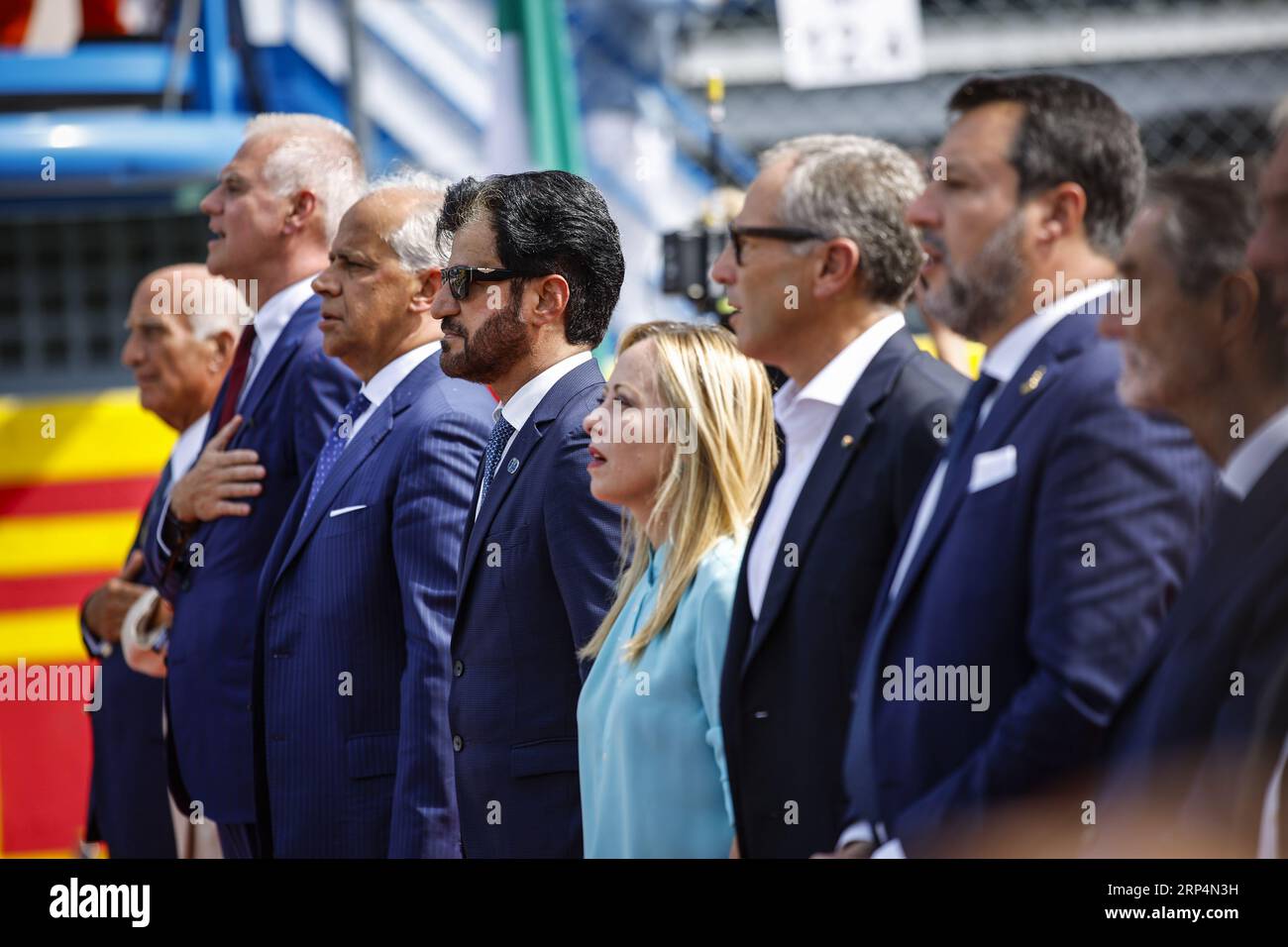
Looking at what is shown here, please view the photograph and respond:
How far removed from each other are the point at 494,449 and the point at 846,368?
2.50 feet

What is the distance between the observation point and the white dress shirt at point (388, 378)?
316 centimetres

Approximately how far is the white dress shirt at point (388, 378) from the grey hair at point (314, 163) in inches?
18.9

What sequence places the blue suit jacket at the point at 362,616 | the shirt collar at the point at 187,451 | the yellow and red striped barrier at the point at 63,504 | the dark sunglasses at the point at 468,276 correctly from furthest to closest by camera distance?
the yellow and red striped barrier at the point at 63,504 → the shirt collar at the point at 187,451 → the blue suit jacket at the point at 362,616 → the dark sunglasses at the point at 468,276

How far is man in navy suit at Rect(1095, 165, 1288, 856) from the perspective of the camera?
181 cm

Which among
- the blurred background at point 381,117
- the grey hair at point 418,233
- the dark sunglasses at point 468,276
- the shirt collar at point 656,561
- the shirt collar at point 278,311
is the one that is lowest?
the shirt collar at point 656,561

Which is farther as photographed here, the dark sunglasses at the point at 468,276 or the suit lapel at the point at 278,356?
the suit lapel at the point at 278,356

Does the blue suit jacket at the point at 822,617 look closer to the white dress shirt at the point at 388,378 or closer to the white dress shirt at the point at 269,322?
the white dress shirt at the point at 388,378

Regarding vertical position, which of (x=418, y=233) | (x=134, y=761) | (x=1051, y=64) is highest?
(x=1051, y=64)

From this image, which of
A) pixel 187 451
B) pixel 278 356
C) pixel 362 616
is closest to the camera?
pixel 362 616

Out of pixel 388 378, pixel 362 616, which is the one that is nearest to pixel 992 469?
pixel 362 616

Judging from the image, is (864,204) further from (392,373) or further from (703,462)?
(392,373)

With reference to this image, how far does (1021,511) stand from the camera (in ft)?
6.40

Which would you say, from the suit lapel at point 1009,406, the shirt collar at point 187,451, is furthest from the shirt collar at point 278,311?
the suit lapel at point 1009,406

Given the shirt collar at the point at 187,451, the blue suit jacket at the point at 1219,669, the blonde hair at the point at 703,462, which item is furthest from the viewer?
the shirt collar at the point at 187,451
